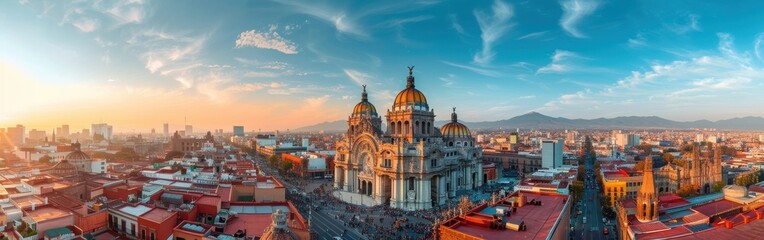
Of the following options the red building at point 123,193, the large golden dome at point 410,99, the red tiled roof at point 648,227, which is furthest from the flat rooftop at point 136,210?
the large golden dome at point 410,99

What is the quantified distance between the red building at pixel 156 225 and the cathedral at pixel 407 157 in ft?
89.7

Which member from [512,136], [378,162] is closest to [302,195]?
[378,162]

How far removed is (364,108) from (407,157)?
1489 centimetres

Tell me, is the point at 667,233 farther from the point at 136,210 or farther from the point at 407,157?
the point at 136,210

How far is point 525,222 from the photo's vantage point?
23.4 metres

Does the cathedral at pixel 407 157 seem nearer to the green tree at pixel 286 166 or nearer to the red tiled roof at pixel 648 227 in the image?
the green tree at pixel 286 166

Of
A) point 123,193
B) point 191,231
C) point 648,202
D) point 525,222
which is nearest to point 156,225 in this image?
point 191,231

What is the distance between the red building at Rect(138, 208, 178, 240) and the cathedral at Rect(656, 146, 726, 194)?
55089 mm

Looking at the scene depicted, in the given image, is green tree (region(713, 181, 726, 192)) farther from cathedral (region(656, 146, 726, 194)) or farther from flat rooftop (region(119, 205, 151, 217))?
flat rooftop (region(119, 205, 151, 217))

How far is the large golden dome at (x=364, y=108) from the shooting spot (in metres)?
60.9

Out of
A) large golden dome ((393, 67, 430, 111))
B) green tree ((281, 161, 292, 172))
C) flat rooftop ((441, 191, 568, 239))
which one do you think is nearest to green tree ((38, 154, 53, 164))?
green tree ((281, 161, 292, 172))

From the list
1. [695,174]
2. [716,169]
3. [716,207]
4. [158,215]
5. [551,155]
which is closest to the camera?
[158,215]

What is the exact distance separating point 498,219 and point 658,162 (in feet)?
283

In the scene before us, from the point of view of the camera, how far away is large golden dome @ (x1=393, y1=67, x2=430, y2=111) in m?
54.8
